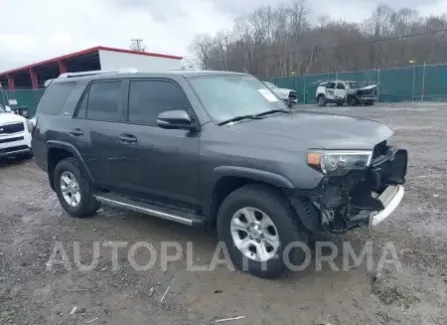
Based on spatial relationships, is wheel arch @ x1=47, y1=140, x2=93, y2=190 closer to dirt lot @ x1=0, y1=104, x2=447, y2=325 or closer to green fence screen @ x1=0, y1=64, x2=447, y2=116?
dirt lot @ x1=0, y1=104, x2=447, y2=325

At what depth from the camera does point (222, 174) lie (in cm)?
370

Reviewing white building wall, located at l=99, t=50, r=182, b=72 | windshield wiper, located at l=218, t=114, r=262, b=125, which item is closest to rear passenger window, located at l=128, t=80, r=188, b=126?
windshield wiper, located at l=218, t=114, r=262, b=125

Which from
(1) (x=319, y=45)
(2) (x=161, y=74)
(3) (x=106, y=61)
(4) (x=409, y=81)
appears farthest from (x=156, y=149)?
(1) (x=319, y=45)

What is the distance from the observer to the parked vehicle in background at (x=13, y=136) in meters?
9.66

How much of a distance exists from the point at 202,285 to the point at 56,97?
365 centimetres

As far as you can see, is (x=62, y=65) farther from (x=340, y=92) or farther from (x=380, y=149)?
(x=380, y=149)

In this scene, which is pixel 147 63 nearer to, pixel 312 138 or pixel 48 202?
pixel 48 202

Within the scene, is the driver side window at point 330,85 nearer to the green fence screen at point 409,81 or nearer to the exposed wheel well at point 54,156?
the green fence screen at point 409,81

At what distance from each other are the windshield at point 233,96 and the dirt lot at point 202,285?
1522 mm

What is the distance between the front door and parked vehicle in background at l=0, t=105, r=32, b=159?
6173 mm

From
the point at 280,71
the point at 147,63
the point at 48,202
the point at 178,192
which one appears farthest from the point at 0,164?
the point at 280,71

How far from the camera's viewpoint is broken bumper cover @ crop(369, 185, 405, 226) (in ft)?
11.4

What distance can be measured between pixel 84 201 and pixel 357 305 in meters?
3.68

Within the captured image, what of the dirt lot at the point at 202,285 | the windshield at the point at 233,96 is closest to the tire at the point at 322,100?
the dirt lot at the point at 202,285
